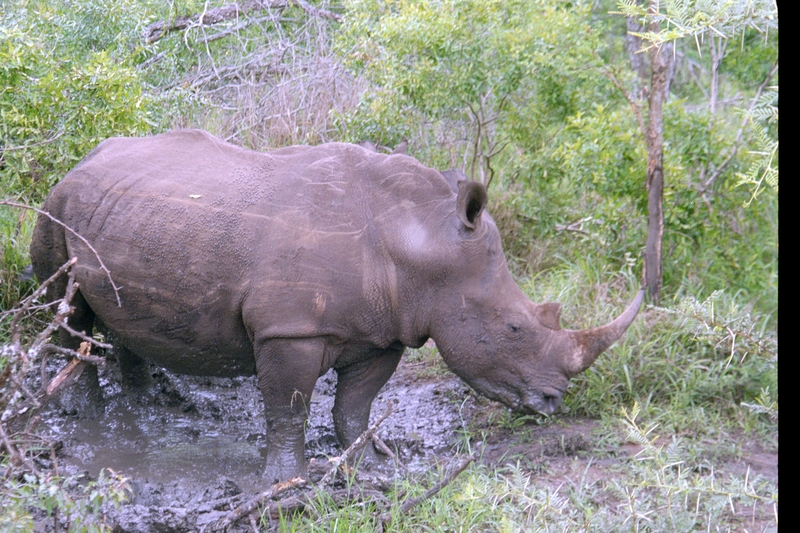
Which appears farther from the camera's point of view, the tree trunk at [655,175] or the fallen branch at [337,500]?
the tree trunk at [655,175]

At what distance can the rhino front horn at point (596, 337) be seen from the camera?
4633mm

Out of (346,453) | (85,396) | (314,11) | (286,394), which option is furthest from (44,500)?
(314,11)

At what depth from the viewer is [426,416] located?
5602 mm

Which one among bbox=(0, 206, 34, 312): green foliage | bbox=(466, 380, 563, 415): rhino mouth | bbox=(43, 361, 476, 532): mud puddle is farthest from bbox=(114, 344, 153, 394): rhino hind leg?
bbox=(466, 380, 563, 415): rhino mouth

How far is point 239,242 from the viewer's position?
432cm

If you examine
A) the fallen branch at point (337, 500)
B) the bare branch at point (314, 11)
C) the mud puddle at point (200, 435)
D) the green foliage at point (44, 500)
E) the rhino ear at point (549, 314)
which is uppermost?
the bare branch at point (314, 11)

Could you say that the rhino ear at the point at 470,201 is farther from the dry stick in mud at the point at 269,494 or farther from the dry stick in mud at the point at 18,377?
the dry stick in mud at the point at 18,377

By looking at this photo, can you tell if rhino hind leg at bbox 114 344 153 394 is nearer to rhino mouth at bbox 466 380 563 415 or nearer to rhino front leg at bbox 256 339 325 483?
rhino front leg at bbox 256 339 325 483

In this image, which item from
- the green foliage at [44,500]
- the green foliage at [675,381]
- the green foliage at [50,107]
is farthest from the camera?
the green foliage at [50,107]

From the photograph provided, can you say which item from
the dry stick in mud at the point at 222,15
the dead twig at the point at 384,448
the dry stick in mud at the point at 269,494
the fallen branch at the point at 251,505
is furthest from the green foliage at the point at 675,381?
the dry stick in mud at the point at 222,15

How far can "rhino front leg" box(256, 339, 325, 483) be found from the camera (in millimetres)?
4336

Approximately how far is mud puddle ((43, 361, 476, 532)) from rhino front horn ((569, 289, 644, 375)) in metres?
1.02

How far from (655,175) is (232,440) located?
3.40 metres

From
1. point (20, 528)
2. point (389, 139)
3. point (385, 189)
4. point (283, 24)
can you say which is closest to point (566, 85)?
point (389, 139)
